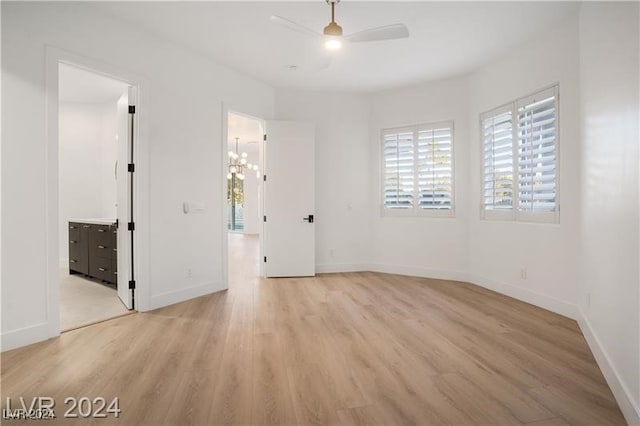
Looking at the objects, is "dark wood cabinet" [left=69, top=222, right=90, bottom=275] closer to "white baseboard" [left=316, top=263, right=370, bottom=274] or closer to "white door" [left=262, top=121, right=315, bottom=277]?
"white door" [left=262, top=121, right=315, bottom=277]

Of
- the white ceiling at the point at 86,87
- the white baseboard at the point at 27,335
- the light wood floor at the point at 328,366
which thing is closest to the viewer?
the light wood floor at the point at 328,366

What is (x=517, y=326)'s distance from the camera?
127 inches

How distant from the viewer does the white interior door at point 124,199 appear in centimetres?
368

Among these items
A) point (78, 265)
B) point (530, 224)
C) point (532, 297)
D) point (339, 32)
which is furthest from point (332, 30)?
point (78, 265)

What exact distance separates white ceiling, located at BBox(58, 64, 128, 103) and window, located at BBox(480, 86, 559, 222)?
5.10 metres

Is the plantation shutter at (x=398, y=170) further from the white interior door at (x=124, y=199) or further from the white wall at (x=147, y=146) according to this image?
the white interior door at (x=124, y=199)

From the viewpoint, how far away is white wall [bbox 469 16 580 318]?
3449 mm

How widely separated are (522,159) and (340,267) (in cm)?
315

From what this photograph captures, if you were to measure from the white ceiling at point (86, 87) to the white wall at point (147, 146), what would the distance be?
1.32 metres

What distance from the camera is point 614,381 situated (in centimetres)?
206

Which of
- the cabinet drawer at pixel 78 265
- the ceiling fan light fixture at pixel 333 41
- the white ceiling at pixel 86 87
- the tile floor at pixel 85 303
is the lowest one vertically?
the tile floor at pixel 85 303

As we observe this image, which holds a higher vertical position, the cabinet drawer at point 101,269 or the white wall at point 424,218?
the white wall at point 424,218

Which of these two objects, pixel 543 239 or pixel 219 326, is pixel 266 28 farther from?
pixel 543 239

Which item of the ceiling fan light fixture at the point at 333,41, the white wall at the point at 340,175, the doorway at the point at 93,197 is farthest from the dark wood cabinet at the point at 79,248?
the ceiling fan light fixture at the point at 333,41
